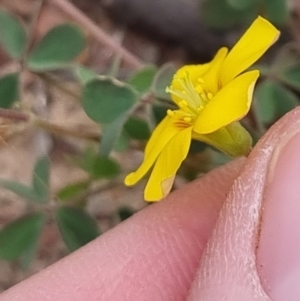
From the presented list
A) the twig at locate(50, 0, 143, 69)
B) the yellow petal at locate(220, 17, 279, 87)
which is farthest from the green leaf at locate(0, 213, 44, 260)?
the yellow petal at locate(220, 17, 279, 87)

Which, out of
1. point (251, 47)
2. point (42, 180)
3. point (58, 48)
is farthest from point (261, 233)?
point (58, 48)

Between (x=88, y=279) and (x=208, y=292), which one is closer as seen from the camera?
(x=208, y=292)

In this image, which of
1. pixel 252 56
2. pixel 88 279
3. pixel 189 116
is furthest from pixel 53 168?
pixel 252 56

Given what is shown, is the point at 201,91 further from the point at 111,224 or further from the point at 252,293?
the point at 111,224

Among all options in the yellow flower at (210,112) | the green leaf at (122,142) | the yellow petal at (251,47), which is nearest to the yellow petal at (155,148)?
the yellow flower at (210,112)

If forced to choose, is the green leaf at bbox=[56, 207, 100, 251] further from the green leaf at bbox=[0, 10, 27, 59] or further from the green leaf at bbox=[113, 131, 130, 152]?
the green leaf at bbox=[0, 10, 27, 59]

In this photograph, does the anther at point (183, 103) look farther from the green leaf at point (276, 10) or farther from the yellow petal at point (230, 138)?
the green leaf at point (276, 10)

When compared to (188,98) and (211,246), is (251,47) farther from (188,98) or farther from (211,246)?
(211,246)
